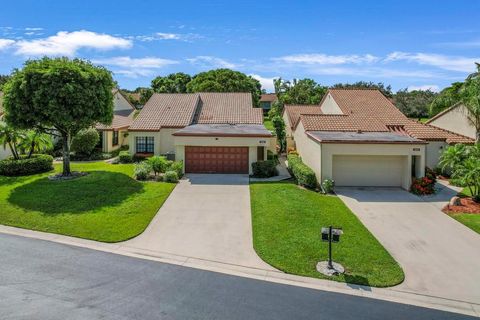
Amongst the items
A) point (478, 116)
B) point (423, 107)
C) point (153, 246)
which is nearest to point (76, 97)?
point (153, 246)

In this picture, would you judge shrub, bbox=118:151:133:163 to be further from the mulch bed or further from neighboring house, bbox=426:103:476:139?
neighboring house, bbox=426:103:476:139

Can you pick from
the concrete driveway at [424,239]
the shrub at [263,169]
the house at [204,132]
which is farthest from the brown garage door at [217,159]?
the concrete driveway at [424,239]

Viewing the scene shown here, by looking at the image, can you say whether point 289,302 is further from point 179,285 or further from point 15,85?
point 15,85

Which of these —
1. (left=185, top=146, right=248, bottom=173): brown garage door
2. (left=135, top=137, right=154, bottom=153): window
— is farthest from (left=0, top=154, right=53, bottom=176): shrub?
(left=185, top=146, right=248, bottom=173): brown garage door

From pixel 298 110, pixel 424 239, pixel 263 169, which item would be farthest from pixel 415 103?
pixel 424 239

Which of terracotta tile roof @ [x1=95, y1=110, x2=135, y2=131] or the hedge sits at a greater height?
terracotta tile roof @ [x1=95, y1=110, x2=135, y2=131]

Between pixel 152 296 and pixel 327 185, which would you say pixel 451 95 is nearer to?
pixel 327 185
